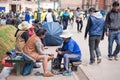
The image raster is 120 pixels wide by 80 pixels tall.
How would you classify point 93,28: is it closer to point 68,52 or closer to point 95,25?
point 95,25

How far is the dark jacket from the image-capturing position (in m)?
13.8

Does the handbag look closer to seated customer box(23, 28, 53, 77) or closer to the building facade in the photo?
seated customer box(23, 28, 53, 77)

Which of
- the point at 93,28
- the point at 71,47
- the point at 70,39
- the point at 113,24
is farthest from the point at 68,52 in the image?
the point at 113,24

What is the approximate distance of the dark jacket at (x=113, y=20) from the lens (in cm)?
1376

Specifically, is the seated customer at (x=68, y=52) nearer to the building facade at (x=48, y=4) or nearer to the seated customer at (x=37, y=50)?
the seated customer at (x=37, y=50)

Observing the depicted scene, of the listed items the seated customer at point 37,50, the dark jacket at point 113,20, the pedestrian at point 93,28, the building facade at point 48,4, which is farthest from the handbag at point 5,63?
the building facade at point 48,4

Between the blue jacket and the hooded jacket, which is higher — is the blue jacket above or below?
below

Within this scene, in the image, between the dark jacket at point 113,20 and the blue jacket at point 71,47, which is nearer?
the blue jacket at point 71,47

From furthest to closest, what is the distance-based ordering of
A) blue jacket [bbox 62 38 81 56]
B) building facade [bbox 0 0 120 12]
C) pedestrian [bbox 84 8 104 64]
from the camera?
building facade [bbox 0 0 120 12] → pedestrian [bbox 84 8 104 64] → blue jacket [bbox 62 38 81 56]

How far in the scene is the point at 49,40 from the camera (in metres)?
18.8

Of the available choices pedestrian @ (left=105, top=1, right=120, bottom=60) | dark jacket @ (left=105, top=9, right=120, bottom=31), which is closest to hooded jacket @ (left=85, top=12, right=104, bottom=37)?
pedestrian @ (left=105, top=1, right=120, bottom=60)

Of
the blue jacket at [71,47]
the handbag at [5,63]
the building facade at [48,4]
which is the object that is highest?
the blue jacket at [71,47]

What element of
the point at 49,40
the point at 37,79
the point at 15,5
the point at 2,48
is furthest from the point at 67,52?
the point at 15,5

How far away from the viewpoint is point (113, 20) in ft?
45.2
